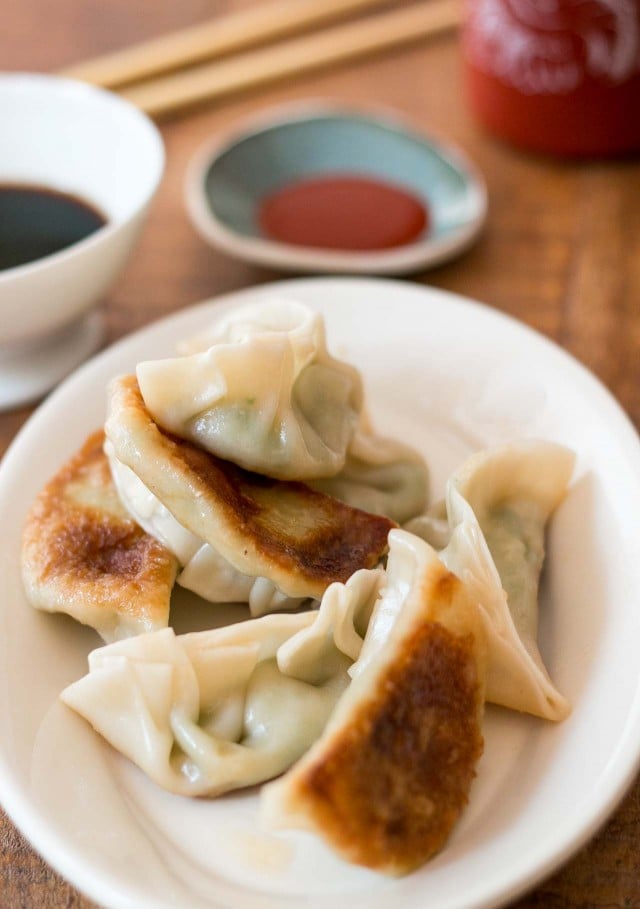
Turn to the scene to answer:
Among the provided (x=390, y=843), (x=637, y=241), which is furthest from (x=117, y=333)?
(x=390, y=843)

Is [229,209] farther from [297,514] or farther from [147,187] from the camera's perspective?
[297,514]

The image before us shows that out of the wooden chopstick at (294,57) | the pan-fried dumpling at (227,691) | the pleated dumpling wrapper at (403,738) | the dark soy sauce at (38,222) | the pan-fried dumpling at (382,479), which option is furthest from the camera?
the wooden chopstick at (294,57)

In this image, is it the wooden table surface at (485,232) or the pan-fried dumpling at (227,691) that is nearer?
the pan-fried dumpling at (227,691)

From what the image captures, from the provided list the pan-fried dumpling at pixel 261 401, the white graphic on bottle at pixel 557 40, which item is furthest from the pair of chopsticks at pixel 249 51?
the pan-fried dumpling at pixel 261 401

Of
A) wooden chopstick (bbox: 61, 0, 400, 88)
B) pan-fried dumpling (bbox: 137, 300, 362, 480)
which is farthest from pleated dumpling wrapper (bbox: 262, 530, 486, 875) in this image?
wooden chopstick (bbox: 61, 0, 400, 88)

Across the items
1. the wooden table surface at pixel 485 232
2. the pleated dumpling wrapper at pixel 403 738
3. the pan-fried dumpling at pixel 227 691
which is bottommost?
the wooden table surface at pixel 485 232

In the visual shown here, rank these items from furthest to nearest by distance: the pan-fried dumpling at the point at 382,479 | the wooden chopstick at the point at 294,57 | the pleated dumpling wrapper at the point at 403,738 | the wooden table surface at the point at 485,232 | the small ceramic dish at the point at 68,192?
Answer: the wooden chopstick at the point at 294,57, the wooden table surface at the point at 485,232, the small ceramic dish at the point at 68,192, the pan-fried dumpling at the point at 382,479, the pleated dumpling wrapper at the point at 403,738

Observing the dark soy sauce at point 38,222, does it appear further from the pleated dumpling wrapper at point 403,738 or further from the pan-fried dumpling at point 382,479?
the pleated dumpling wrapper at point 403,738

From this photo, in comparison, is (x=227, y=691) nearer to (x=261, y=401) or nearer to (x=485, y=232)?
(x=261, y=401)

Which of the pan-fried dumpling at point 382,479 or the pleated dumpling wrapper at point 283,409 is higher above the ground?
the pleated dumpling wrapper at point 283,409
